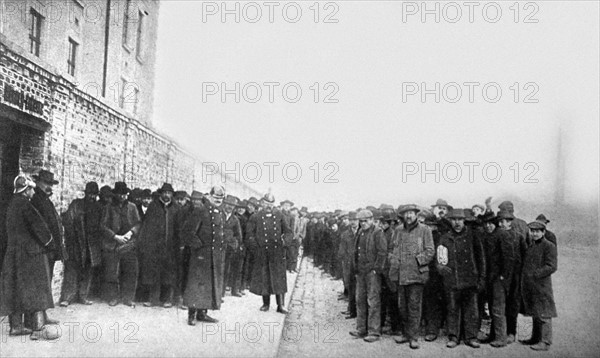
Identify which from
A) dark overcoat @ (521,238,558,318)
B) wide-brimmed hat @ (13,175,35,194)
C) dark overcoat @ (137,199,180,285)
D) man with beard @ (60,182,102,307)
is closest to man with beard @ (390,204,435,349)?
dark overcoat @ (521,238,558,318)

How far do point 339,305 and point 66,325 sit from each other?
4.10 metres

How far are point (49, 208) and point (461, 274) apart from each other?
452 centimetres

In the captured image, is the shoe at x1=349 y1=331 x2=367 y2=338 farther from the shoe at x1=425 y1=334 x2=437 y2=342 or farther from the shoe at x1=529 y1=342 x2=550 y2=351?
the shoe at x1=529 y1=342 x2=550 y2=351

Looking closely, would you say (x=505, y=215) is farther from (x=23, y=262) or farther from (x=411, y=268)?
(x=23, y=262)

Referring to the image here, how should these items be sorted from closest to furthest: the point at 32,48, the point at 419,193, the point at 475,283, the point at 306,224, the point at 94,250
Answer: the point at 475,283
the point at 94,250
the point at 419,193
the point at 32,48
the point at 306,224

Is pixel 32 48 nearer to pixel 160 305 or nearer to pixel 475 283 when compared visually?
pixel 160 305

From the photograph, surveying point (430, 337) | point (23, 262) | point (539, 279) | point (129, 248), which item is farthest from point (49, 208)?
point (539, 279)

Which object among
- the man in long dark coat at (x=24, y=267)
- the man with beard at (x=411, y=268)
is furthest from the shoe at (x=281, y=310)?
the man in long dark coat at (x=24, y=267)

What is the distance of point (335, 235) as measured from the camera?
36.0 feet

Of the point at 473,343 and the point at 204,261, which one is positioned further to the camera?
the point at 204,261

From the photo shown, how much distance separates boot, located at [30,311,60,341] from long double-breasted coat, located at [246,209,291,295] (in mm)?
2527

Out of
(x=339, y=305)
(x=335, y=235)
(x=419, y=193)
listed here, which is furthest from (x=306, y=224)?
(x=419, y=193)

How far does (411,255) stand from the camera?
552 centimetres

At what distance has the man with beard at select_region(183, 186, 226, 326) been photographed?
5.72 meters
